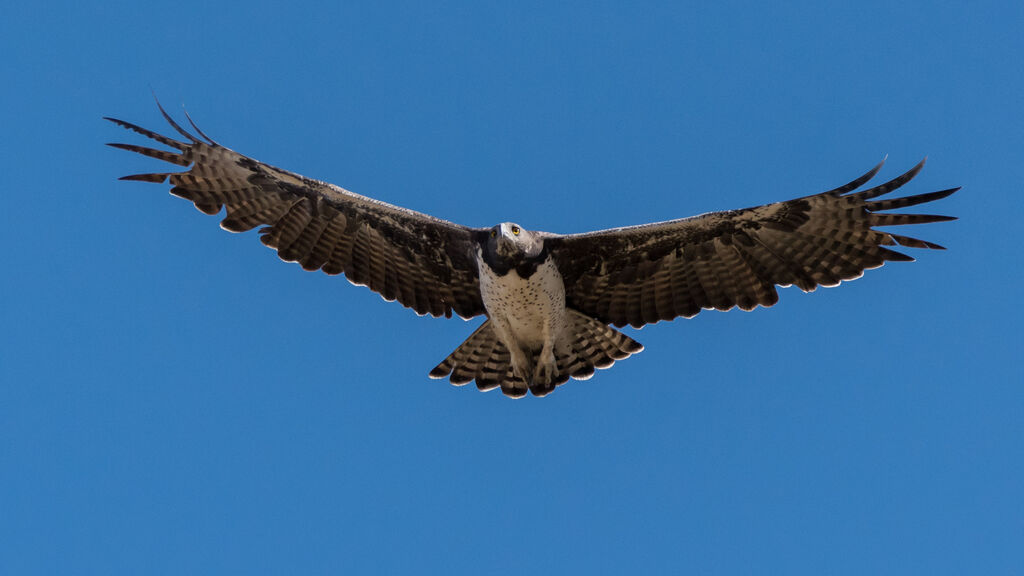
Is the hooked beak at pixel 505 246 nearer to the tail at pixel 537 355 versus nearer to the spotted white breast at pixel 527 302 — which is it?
the spotted white breast at pixel 527 302

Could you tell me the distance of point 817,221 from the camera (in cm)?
1190

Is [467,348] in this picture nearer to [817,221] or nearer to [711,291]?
[711,291]

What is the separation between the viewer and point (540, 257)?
38.7ft

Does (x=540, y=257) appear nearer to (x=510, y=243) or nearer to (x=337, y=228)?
(x=510, y=243)

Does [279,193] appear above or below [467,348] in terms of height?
above

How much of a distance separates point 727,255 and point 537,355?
2.01 metres

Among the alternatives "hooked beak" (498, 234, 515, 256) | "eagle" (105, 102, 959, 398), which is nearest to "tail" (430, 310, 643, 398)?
"eagle" (105, 102, 959, 398)

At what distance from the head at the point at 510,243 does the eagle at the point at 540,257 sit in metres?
0.01

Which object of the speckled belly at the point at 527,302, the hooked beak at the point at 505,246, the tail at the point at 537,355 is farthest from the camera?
the tail at the point at 537,355

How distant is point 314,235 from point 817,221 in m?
4.60

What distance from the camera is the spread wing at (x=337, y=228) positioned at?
12.1 m

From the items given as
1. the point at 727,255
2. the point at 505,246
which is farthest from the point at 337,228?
the point at 727,255

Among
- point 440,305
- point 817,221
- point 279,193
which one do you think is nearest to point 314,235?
point 279,193

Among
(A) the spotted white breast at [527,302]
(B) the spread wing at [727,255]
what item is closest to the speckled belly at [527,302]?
(A) the spotted white breast at [527,302]
